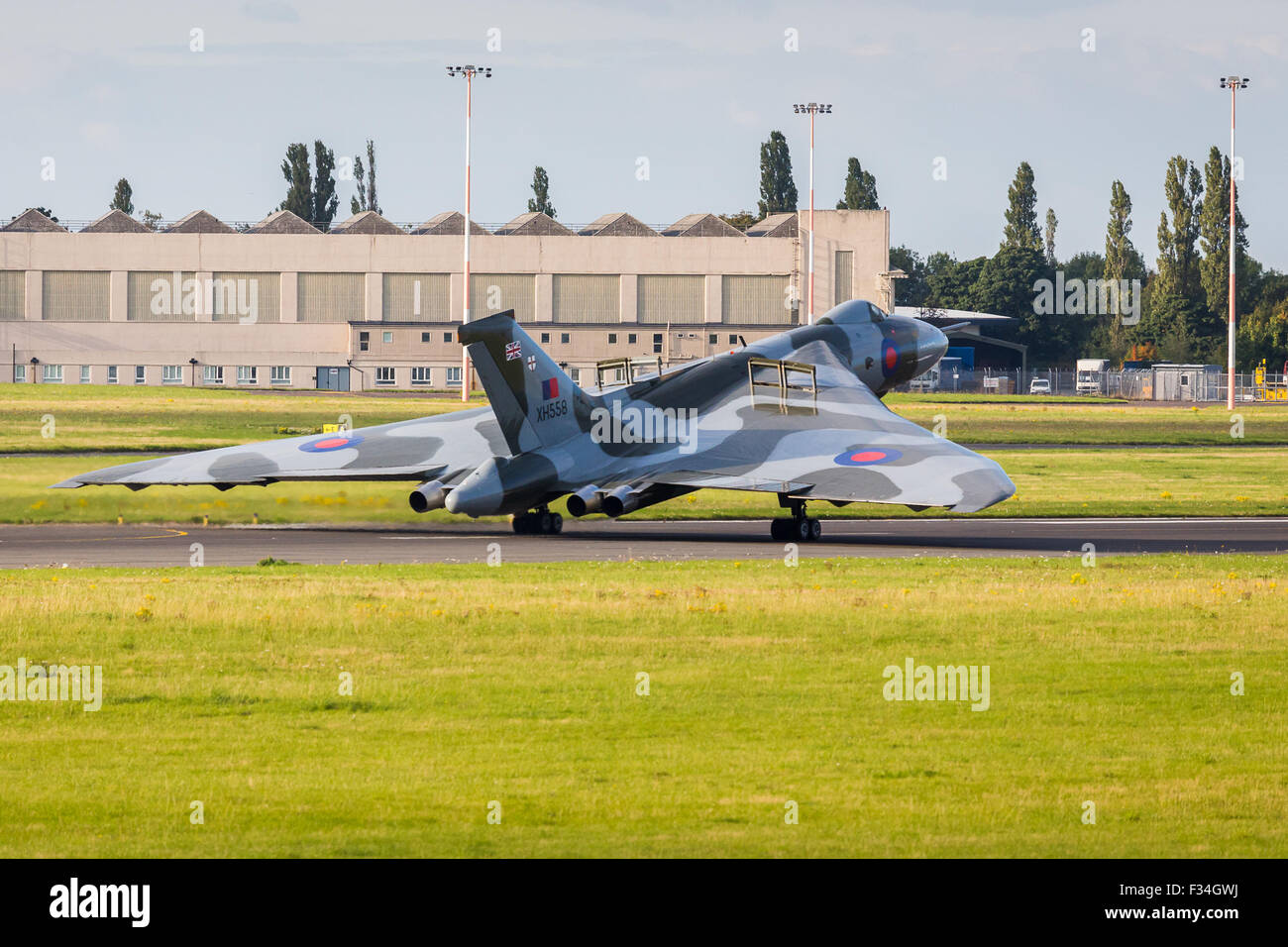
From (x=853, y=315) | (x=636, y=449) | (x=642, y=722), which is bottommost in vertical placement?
(x=642, y=722)

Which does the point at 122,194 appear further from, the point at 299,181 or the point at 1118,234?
the point at 1118,234

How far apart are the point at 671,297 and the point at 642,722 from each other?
428 feet

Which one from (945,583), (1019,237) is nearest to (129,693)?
(945,583)

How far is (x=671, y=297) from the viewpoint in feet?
475

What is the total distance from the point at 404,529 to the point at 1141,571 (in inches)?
689

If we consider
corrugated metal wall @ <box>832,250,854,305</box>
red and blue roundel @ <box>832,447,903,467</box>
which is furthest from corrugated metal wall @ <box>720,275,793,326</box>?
red and blue roundel @ <box>832,447,903,467</box>

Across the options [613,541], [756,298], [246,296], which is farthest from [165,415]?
[756,298]

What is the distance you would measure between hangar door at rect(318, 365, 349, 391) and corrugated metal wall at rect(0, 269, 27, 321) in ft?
86.4

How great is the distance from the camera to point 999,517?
42.2 metres

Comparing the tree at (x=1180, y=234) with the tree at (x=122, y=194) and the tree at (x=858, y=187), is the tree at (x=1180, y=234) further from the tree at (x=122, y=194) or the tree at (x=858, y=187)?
the tree at (x=122, y=194)

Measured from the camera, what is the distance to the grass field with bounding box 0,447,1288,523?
37938 mm

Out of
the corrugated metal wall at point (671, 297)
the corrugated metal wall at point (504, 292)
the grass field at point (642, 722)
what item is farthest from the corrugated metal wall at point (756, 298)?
the grass field at point (642, 722)

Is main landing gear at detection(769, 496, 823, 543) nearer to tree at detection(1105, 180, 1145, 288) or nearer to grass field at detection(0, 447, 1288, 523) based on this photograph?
grass field at detection(0, 447, 1288, 523)
